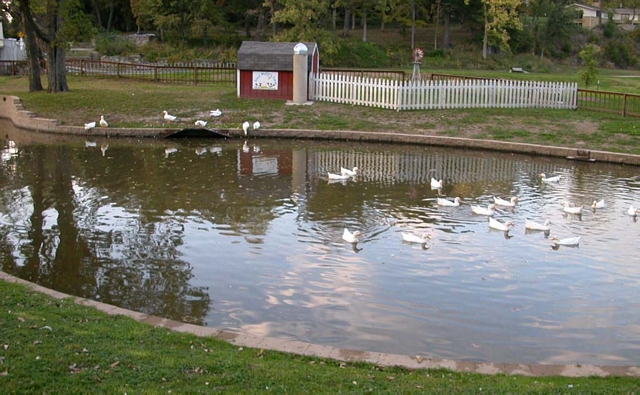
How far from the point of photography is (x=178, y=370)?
277 inches

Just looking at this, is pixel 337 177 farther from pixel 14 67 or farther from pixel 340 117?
pixel 14 67

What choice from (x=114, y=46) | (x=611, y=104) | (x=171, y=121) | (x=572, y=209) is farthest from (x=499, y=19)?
(x=572, y=209)

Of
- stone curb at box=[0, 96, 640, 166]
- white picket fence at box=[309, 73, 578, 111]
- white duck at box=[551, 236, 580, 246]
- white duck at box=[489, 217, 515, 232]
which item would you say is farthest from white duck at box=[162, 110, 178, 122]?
white duck at box=[551, 236, 580, 246]

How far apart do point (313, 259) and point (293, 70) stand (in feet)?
58.3

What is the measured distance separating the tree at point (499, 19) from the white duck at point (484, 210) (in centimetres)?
4618

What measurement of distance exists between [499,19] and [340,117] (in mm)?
36197

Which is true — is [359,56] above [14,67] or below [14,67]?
above

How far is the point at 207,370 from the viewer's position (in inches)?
278

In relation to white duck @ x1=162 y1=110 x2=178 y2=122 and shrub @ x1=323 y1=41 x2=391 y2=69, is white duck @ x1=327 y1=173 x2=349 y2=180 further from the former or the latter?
shrub @ x1=323 y1=41 x2=391 y2=69

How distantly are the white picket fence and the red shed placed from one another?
103 cm

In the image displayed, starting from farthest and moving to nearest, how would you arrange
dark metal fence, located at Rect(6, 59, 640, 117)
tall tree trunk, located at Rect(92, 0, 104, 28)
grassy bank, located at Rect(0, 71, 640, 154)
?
1. tall tree trunk, located at Rect(92, 0, 104, 28)
2. dark metal fence, located at Rect(6, 59, 640, 117)
3. grassy bank, located at Rect(0, 71, 640, 154)

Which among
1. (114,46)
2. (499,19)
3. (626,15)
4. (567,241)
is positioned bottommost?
(567,241)

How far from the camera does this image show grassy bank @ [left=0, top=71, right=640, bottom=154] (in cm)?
2411

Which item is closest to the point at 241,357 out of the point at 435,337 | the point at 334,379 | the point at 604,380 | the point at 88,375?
the point at 334,379
